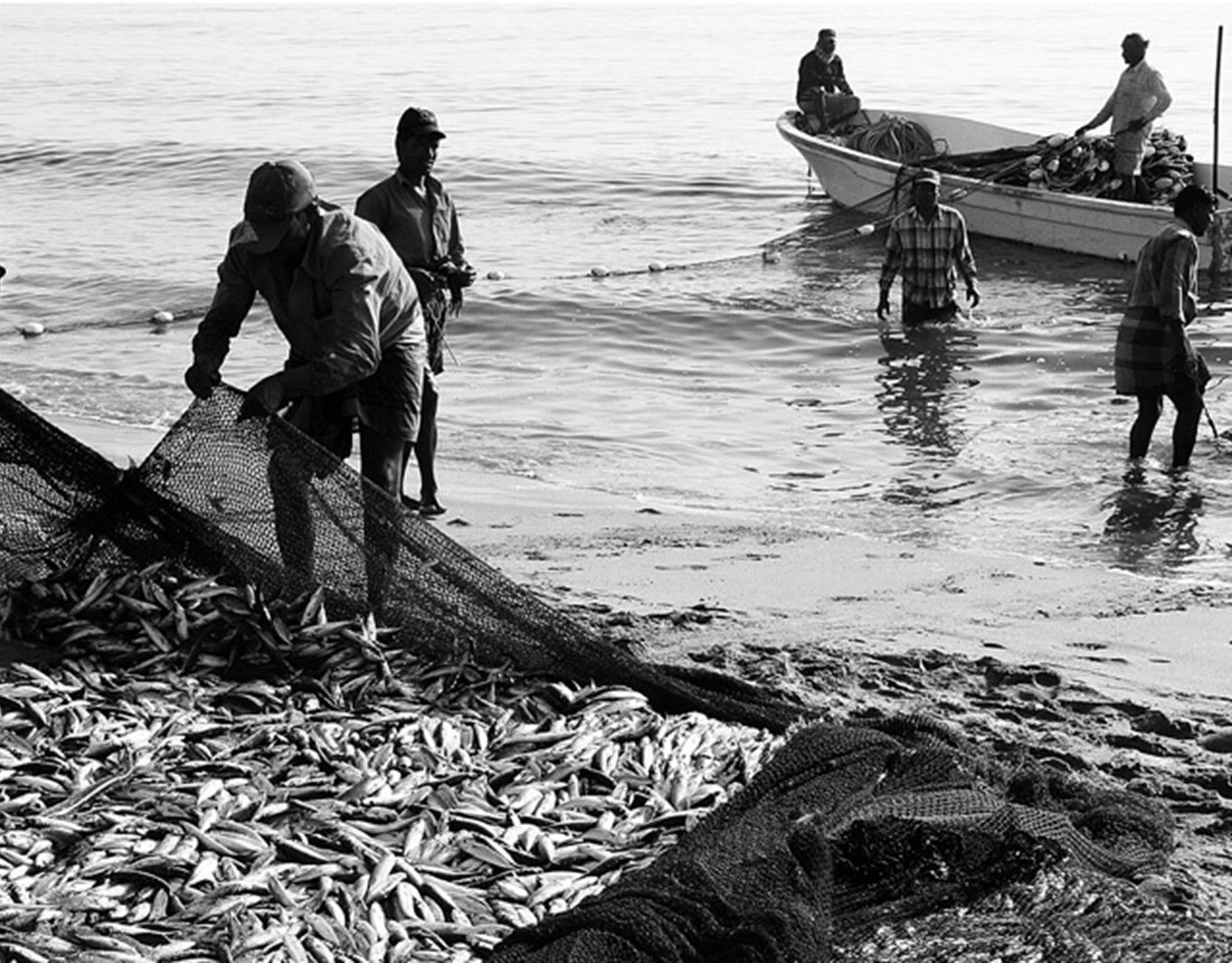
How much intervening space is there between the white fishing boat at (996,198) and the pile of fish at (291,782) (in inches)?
602

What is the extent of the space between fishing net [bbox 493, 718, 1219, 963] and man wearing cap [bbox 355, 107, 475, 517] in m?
4.42

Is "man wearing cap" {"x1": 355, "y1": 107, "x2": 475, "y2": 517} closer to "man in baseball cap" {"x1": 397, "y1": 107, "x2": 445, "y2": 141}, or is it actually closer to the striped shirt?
"man in baseball cap" {"x1": 397, "y1": 107, "x2": 445, "y2": 141}

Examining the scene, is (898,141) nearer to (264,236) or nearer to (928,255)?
(928,255)

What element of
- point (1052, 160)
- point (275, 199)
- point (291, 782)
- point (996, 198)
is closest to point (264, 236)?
point (275, 199)

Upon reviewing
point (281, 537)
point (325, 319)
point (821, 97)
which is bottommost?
point (281, 537)

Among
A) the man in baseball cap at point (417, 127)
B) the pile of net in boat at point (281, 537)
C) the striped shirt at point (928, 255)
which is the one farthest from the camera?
the striped shirt at point (928, 255)

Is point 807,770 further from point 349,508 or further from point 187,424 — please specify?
point 187,424

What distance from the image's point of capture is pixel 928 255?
1556 cm

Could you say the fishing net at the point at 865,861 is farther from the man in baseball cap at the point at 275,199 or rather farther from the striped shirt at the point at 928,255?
the striped shirt at the point at 928,255

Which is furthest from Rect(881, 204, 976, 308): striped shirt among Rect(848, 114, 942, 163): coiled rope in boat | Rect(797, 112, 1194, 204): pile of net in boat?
Rect(848, 114, 942, 163): coiled rope in boat

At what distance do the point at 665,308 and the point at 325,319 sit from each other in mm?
13025

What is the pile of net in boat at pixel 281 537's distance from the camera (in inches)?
261

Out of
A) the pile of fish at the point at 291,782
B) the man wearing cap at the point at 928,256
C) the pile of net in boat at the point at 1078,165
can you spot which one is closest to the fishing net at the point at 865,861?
the pile of fish at the point at 291,782

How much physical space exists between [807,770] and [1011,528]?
5918 mm
